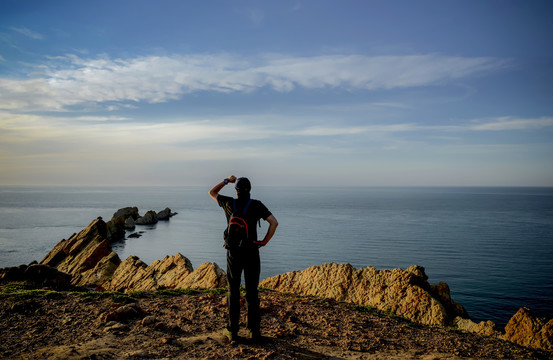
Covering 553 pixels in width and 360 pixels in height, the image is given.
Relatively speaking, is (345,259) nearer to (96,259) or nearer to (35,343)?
(96,259)

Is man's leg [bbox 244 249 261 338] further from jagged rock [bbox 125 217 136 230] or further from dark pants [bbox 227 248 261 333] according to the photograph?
jagged rock [bbox 125 217 136 230]

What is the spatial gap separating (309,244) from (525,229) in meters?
49.5

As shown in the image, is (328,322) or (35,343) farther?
(328,322)

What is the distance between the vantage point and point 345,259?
41.7 metres

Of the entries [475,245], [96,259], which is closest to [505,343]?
[96,259]

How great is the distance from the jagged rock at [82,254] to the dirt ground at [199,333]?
57.7 ft

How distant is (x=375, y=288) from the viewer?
38.0 feet

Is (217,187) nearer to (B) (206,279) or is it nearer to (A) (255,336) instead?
(A) (255,336)

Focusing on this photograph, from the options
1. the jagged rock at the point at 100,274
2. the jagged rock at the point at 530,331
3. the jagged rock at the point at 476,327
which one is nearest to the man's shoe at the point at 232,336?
the jagged rock at the point at 476,327

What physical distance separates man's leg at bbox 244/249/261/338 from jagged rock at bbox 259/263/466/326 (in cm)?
525

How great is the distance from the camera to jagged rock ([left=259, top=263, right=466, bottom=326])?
33.7 feet

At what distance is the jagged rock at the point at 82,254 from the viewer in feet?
89.8

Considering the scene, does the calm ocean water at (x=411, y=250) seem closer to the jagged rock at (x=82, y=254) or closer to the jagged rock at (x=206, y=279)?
the jagged rock at (x=82, y=254)

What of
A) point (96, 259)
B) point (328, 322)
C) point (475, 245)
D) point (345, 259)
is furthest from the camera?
point (475, 245)
